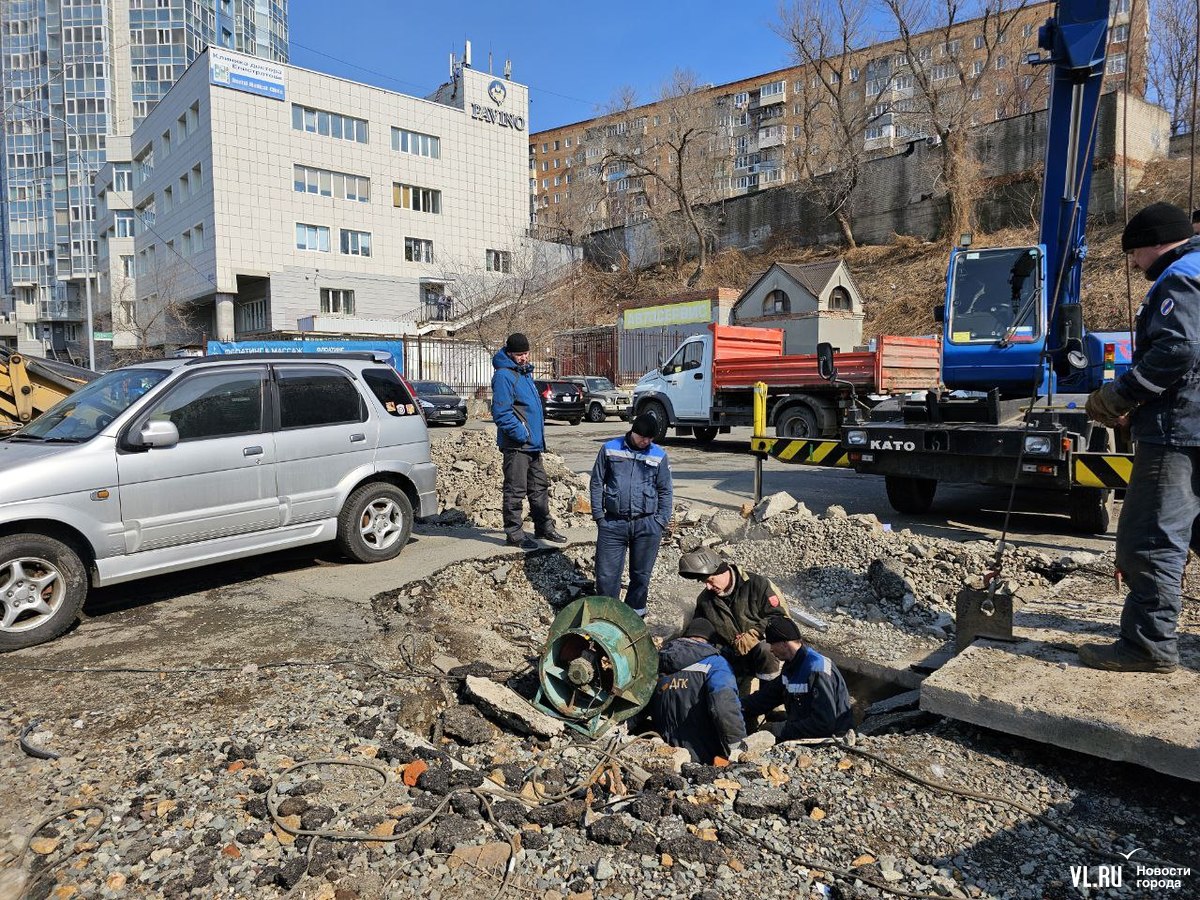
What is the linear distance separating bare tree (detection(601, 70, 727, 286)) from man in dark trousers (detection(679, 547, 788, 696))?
44.8 metres

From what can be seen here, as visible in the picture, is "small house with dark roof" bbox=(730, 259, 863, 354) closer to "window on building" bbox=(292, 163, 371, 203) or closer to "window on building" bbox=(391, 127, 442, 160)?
"window on building" bbox=(391, 127, 442, 160)

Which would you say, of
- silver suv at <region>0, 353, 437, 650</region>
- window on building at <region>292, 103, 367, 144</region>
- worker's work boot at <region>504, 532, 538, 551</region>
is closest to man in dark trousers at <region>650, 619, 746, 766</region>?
worker's work boot at <region>504, 532, 538, 551</region>

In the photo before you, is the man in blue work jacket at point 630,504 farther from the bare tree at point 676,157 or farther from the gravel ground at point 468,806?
the bare tree at point 676,157

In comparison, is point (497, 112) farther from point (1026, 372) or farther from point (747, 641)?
point (747, 641)

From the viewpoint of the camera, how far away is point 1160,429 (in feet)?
10.8

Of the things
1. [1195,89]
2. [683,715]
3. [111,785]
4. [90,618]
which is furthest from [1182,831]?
[90,618]

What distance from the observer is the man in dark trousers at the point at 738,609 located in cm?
497

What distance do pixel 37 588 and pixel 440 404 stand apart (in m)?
19.0

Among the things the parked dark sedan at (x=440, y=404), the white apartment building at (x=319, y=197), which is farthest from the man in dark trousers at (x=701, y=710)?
the white apartment building at (x=319, y=197)

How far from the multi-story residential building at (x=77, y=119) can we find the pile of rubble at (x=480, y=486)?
61.3 metres

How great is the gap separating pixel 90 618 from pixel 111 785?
2.56 meters

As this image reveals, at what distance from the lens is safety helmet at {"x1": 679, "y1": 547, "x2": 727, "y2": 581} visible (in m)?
5.00

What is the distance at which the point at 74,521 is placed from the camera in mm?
4758

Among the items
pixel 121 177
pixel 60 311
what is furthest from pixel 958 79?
pixel 60 311
